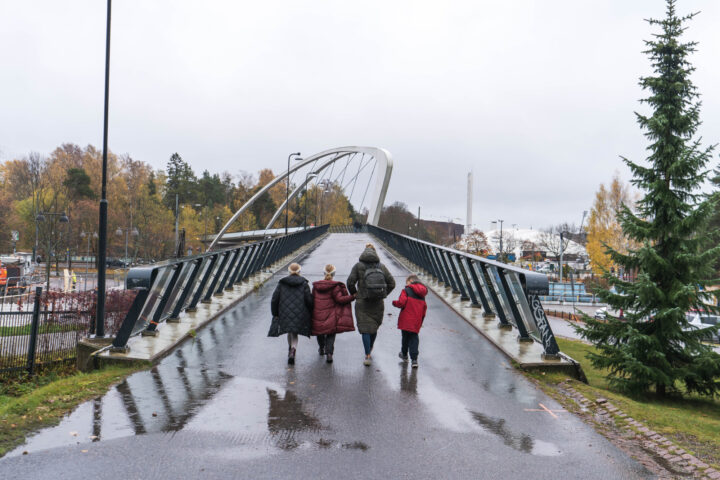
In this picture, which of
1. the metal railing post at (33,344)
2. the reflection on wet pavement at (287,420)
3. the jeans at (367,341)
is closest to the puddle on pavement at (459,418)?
the jeans at (367,341)

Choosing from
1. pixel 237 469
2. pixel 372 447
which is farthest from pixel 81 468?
pixel 372 447

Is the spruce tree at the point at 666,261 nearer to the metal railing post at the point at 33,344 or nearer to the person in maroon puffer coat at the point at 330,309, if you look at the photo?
the person in maroon puffer coat at the point at 330,309

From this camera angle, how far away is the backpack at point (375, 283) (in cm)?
768

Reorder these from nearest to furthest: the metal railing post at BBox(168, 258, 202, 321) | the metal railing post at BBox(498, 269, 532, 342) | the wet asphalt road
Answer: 1. the wet asphalt road
2. the metal railing post at BBox(498, 269, 532, 342)
3. the metal railing post at BBox(168, 258, 202, 321)

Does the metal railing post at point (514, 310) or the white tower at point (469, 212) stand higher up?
the white tower at point (469, 212)

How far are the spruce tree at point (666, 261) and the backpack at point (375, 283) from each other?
540cm

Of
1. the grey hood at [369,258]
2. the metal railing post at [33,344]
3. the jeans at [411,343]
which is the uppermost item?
the grey hood at [369,258]

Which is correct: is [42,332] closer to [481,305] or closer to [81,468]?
[81,468]

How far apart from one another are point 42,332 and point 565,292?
46968 millimetres

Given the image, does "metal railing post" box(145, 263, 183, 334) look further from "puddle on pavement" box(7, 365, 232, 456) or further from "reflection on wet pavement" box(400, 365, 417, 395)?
"reflection on wet pavement" box(400, 365, 417, 395)

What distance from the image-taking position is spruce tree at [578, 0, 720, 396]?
10922mm

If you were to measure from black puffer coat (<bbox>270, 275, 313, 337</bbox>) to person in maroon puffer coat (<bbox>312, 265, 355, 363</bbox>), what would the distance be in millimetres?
110

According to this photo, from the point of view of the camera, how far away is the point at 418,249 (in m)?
22.0

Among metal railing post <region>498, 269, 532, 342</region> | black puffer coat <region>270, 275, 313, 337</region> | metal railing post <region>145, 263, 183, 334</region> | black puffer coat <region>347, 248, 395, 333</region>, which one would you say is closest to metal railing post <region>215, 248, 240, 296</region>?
metal railing post <region>145, 263, 183, 334</region>
